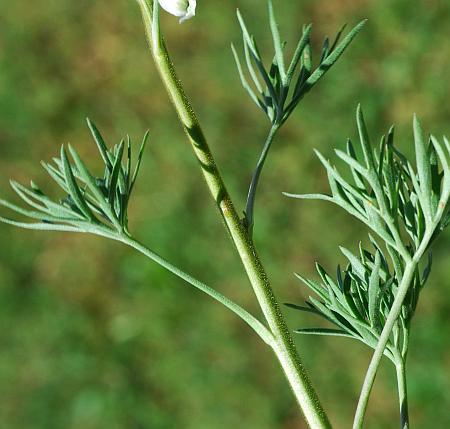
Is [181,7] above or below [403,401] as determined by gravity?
above

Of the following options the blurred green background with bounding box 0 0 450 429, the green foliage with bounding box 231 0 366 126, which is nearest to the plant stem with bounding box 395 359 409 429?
the green foliage with bounding box 231 0 366 126

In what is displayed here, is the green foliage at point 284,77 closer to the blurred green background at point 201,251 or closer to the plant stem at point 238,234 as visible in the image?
the plant stem at point 238,234

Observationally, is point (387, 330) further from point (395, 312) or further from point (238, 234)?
point (238, 234)

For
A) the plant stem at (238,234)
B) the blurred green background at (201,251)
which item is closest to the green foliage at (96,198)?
the plant stem at (238,234)

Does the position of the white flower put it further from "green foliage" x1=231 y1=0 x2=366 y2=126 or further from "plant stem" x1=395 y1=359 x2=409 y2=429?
"plant stem" x1=395 y1=359 x2=409 y2=429

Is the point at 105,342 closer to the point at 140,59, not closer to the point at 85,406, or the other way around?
the point at 85,406

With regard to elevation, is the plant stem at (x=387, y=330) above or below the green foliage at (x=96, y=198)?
below

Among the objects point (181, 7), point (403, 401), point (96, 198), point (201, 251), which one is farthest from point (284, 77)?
point (201, 251)
